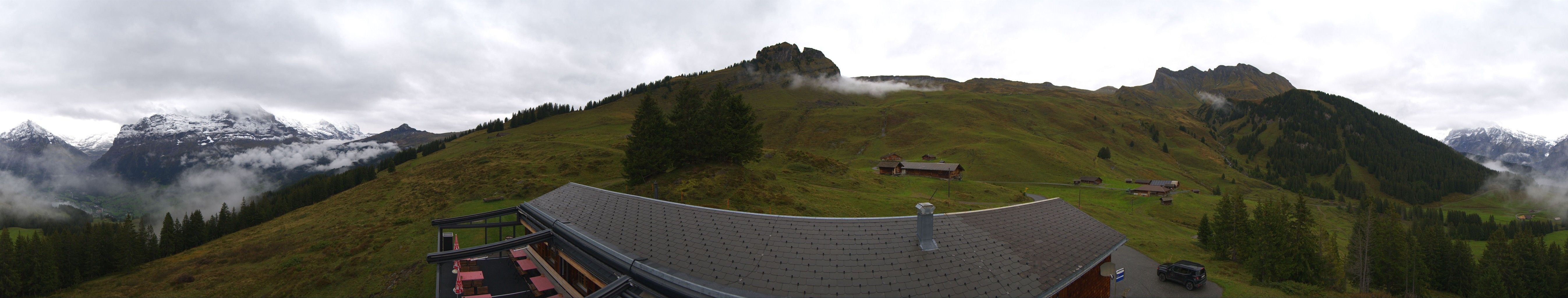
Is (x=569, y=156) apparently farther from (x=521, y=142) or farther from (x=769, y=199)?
(x=769, y=199)

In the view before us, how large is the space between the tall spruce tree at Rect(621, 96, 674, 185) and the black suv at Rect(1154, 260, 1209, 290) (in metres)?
41.1

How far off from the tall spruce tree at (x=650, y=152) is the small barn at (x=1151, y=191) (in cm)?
8319

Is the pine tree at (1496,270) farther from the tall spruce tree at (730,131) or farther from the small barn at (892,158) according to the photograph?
the small barn at (892,158)

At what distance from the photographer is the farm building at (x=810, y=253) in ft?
48.8

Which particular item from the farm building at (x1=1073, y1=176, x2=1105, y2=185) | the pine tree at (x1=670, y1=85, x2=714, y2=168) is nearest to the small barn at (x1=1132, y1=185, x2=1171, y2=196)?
the farm building at (x1=1073, y1=176, x2=1105, y2=185)

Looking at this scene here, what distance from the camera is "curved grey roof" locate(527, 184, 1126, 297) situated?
14711 mm

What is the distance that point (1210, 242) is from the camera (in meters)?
50.8

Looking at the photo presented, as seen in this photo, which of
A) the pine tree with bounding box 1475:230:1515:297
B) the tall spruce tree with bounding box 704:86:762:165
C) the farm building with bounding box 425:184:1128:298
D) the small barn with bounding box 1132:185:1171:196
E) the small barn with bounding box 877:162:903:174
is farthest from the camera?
the small barn with bounding box 877:162:903:174

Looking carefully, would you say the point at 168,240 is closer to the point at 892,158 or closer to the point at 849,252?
the point at 849,252

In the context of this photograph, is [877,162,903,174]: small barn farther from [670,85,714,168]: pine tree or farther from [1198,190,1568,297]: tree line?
[670,85,714,168]: pine tree

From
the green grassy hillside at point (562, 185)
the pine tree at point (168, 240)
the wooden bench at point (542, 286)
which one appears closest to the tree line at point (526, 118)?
the green grassy hillside at point (562, 185)

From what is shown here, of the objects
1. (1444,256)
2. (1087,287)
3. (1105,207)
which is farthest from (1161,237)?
(1087,287)

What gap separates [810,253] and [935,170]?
82042 millimetres

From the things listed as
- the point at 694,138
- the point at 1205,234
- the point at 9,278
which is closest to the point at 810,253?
the point at 694,138
